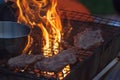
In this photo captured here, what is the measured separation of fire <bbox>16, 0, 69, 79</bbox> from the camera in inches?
99.6

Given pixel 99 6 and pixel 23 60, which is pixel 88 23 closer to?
pixel 23 60

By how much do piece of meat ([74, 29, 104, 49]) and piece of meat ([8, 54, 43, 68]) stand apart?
37 centimetres

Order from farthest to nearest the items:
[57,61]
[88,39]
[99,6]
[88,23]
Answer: [99,6] < [88,23] < [88,39] < [57,61]

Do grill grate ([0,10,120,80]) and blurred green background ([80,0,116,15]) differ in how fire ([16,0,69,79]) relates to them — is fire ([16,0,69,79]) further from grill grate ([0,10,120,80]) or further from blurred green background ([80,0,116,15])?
blurred green background ([80,0,116,15])

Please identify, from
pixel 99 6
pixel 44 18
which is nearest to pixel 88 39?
pixel 44 18

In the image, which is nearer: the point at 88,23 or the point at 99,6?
the point at 88,23

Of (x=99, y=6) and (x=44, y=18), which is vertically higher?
(x=44, y=18)

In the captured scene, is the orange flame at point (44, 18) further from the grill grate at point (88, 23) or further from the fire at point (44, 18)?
the grill grate at point (88, 23)

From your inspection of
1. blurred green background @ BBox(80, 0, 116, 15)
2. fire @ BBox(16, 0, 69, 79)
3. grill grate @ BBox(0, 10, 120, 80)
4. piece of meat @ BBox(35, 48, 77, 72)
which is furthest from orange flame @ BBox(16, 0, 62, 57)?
blurred green background @ BBox(80, 0, 116, 15)

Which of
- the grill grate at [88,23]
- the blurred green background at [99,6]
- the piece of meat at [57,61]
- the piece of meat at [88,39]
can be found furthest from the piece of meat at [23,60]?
the blurred green background at [99,6]

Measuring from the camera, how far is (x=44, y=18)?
2910 mm

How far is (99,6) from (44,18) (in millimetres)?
2378

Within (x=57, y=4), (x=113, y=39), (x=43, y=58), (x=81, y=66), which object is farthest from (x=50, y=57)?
(x=57, y=4)

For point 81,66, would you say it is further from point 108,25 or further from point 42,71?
point 108,25
